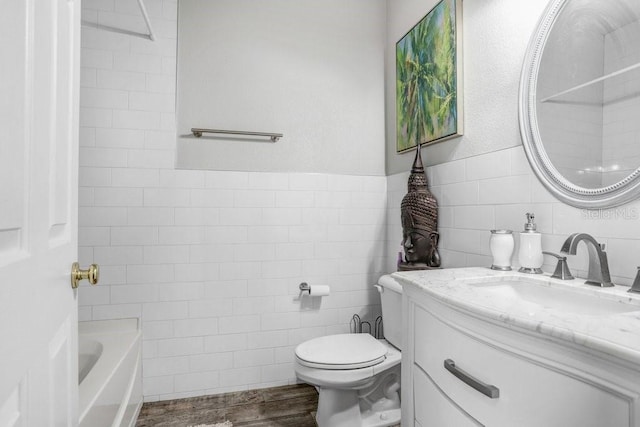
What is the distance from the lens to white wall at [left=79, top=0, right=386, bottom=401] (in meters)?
1.97

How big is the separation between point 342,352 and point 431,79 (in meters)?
1.50

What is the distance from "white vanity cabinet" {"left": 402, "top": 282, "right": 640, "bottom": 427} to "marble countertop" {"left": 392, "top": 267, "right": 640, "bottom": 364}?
2 cm

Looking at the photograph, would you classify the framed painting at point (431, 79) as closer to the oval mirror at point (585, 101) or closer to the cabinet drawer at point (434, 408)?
the oval mirror at point (585, 101)

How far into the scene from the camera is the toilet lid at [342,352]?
1566 mm

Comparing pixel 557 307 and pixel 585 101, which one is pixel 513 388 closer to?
pixel 557 307

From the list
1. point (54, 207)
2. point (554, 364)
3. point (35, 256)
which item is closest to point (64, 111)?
point (54, 207)

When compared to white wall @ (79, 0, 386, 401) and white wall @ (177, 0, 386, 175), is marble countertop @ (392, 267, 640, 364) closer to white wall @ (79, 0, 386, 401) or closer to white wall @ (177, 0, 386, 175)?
white wall @ (79, 0, 386, 401)

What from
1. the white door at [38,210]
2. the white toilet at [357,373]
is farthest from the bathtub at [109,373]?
the white toilet at [357,373]

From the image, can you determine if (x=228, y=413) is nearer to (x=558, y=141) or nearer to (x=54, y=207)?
(x=54, y=207)

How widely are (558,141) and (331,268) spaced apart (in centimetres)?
148

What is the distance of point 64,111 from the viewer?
2.30ft

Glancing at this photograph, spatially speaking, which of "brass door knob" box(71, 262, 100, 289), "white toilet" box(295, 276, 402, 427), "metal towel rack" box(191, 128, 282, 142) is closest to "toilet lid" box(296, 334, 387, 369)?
"white toilet" box(295, 276, 402, 427)

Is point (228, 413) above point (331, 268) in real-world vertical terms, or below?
below

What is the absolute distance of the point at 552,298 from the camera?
1.05 metres
